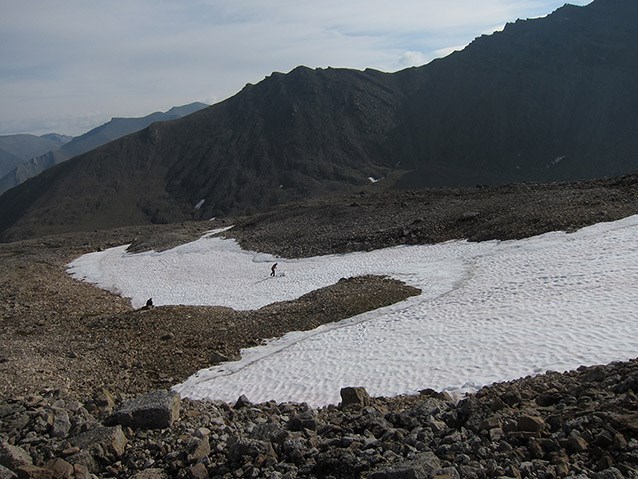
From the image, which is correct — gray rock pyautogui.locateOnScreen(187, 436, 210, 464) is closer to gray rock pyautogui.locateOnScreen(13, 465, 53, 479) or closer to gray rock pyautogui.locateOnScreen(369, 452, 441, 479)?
gray rock pyautogui.locateOnScreen(13, 465, 53, 479)

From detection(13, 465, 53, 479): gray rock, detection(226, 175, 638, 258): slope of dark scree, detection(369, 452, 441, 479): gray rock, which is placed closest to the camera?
detection(369, 452, 441, 479): gray rock

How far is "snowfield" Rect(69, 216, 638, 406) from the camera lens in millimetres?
13906

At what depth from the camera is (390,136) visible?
140125 mm

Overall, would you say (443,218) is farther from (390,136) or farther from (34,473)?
(390,136)

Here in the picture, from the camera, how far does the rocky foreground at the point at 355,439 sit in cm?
717

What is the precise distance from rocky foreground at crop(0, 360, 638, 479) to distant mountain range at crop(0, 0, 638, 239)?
106380 millimetres

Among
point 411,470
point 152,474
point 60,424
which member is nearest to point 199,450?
point 152,474

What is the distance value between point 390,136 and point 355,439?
13710 centimetres

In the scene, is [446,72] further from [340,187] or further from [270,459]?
[270,459]

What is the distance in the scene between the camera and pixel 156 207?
445 ft

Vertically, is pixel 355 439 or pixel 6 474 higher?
pixel 6 474

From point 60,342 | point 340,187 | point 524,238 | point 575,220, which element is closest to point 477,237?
point 524,238

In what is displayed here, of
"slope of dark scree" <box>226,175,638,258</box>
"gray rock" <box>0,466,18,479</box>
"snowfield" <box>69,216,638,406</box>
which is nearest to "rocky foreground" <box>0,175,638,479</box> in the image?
"gray rock" <box>0,466,18,479</box>

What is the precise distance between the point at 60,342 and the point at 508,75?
458ft
